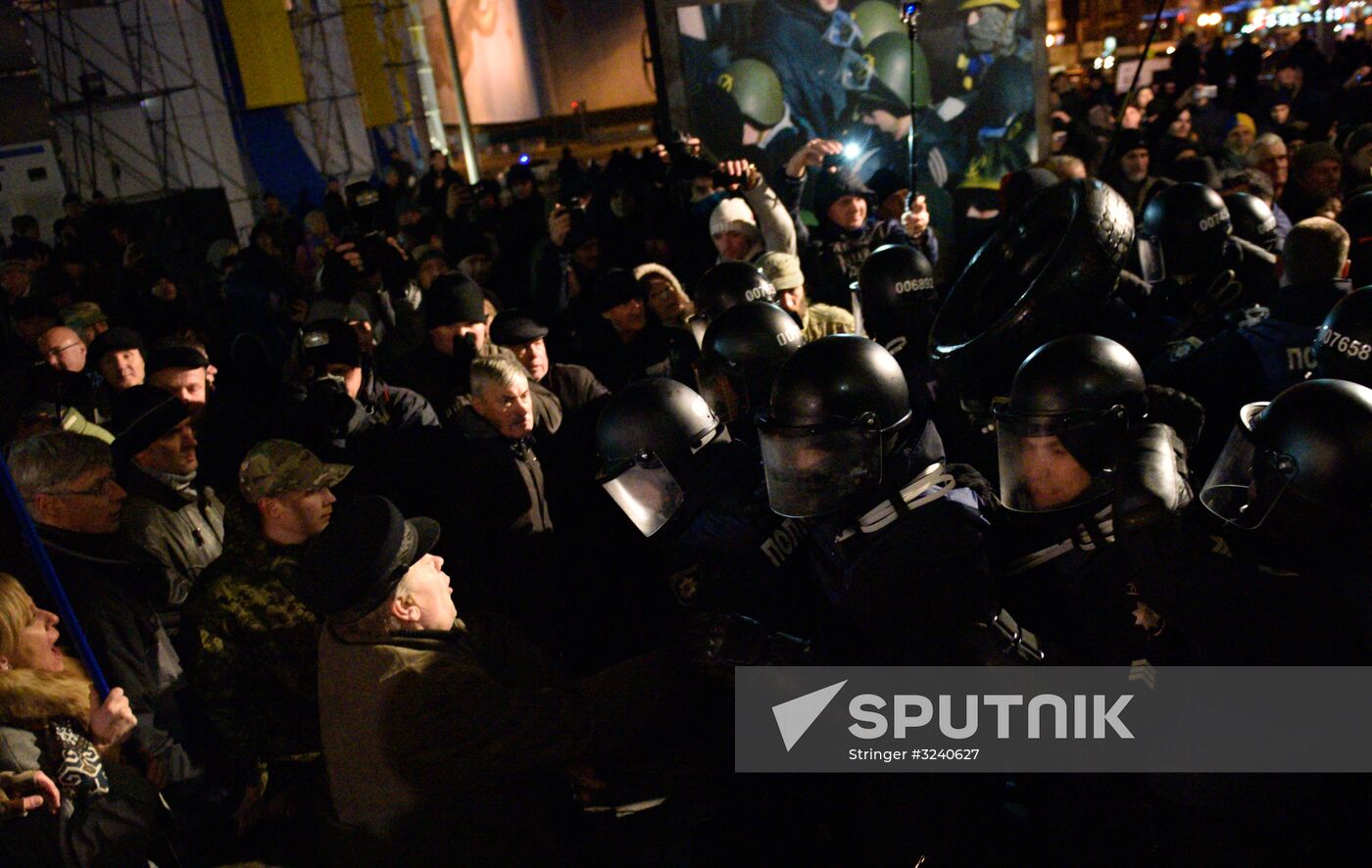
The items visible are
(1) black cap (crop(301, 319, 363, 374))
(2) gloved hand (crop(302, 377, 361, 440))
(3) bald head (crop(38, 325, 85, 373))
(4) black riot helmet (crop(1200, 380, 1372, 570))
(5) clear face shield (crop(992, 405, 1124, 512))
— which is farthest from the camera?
(3) bald head (crop(38, 325, 85, 373))

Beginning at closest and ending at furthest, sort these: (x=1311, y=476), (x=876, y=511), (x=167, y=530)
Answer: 1. (x=1311, y=476)
2. (x=876, y=511)
3. (x=167, y=530)

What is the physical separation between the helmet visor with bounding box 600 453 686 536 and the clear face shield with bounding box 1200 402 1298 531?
1576 mm

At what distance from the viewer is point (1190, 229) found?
4.15 meters

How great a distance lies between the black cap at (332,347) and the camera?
407 cm

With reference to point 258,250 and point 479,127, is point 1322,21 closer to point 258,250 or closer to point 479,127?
point 258,250

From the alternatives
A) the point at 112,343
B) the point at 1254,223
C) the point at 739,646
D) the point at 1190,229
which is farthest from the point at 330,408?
the point at 1254,223

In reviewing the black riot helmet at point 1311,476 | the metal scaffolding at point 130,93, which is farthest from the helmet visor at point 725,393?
the metal scaffolding at point 130,93

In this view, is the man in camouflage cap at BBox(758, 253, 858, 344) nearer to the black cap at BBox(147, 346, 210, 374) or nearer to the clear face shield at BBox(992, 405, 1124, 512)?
the clear face shield at BBox(992, 405, 1124, 512)

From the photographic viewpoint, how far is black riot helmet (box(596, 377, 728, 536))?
314cm

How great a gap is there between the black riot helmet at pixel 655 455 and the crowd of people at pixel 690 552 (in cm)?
1

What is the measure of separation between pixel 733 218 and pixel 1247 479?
3918mm

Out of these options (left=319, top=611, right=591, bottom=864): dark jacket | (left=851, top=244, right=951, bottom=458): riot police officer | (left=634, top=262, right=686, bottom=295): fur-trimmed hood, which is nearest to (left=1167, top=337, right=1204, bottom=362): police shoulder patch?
(left=851, top=244, right=951, bottom=458): riot police officer

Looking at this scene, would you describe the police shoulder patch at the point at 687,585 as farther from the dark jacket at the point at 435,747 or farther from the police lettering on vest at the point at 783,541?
the dark jacket at the point at 435,747

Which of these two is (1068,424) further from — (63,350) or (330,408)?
(63,350)
